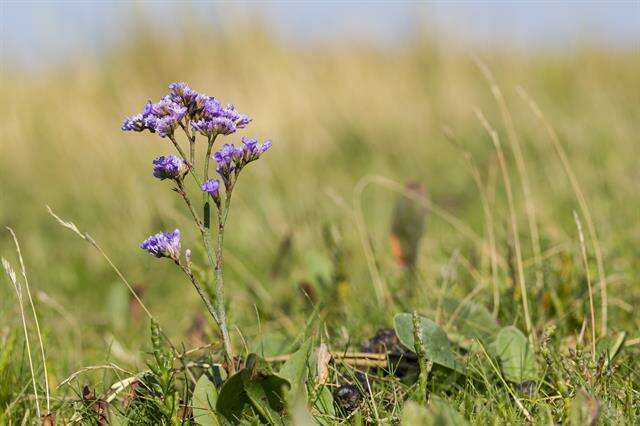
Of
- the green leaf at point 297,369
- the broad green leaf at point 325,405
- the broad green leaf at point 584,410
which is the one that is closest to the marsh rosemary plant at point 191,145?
the green leaf at point 297,369

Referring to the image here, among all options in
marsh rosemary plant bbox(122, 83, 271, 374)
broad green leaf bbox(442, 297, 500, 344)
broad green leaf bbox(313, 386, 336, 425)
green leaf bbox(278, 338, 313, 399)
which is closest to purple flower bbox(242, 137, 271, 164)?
marsh rosemary plant bbox(122, 83, 271, 374)

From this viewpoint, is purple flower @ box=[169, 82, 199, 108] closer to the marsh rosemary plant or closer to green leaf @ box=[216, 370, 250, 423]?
the marsh rosemary plant

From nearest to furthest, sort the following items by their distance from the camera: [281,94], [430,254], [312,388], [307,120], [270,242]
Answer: [312,388] → [430,254] → [270,242] → [307,120] → [281,94]

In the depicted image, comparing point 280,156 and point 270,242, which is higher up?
point 280,156

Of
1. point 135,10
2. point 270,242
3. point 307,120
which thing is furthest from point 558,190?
point 135,10

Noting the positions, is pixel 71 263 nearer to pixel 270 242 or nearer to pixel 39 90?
pixel 270 242

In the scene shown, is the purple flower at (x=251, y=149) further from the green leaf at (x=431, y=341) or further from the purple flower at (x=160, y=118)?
the green leaf at (x=431, y=341)

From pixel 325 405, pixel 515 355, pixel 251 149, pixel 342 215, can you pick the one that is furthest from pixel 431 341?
pixel 342 215
